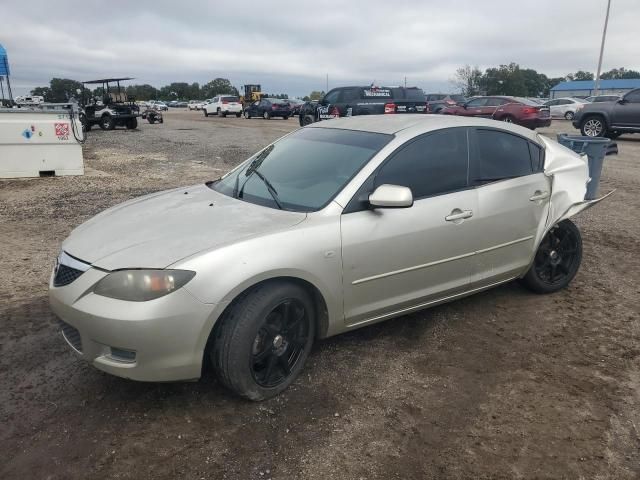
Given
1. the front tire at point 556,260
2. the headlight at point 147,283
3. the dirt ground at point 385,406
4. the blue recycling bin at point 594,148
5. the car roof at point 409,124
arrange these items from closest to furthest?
the dirt ground at point 385,406
the headlight at point 147,283
the car roof at point 409,124
the front tire at point 556,260
the blue recycling bin at point 594,148

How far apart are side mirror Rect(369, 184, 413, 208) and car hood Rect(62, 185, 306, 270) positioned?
456 millimetres

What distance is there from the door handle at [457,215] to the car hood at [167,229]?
1.10m

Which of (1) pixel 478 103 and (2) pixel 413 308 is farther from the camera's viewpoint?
(1) pixel 478 103

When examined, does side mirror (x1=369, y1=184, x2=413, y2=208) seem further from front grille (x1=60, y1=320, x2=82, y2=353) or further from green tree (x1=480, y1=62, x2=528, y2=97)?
green tree (x1=480, y1=62, x2=528, y2=97)

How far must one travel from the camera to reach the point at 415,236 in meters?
3.39

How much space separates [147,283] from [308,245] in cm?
90

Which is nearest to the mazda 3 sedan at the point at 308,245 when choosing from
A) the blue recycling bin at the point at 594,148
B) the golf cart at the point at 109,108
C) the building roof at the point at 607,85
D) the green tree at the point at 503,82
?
the blue recycling bin at the point at 594,148

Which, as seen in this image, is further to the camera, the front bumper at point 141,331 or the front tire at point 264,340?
the front tire at point 264,340

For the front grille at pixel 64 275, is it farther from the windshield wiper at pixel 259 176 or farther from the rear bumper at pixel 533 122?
the rear bumper at pixel 533 122

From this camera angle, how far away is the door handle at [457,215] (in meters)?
3.57

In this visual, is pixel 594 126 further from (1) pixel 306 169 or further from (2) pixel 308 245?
(2) pixel 308 245

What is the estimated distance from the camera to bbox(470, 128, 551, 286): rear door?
3.83 meters

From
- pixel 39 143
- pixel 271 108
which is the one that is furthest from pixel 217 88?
pixel 39 143

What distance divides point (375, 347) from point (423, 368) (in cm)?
40
